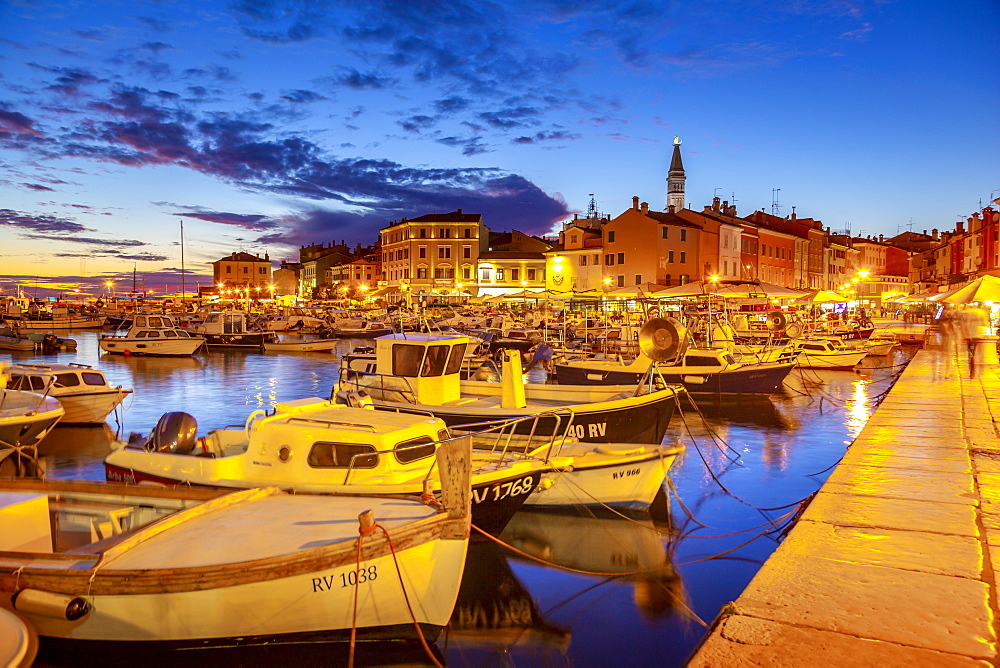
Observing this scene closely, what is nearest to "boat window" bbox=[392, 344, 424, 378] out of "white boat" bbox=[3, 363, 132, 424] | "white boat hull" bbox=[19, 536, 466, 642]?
"white boat hull" bbox=[19, 536, 466, 642]

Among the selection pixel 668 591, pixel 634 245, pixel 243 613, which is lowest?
pixel 668 591

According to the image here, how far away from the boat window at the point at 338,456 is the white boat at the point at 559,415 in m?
3.06

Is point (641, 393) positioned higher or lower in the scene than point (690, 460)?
higher

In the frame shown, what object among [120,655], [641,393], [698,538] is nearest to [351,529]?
[120,655]

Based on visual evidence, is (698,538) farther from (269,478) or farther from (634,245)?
(634,245)

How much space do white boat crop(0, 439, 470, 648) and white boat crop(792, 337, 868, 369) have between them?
3146 centimetres

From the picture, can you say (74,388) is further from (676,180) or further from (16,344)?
(676,180)

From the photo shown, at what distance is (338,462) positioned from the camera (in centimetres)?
881

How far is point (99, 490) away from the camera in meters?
7.98

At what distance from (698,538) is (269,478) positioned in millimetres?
6789

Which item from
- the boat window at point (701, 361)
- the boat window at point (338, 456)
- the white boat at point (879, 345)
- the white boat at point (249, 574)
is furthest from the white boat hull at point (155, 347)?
the white boat at point (879, 345)

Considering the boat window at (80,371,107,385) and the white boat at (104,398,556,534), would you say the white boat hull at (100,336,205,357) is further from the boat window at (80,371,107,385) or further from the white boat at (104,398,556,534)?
the white boat at (104,398,556,534)

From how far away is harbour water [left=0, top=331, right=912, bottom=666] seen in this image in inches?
306

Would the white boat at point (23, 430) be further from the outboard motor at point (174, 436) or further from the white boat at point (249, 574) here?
the white boat at point (249, 574)
